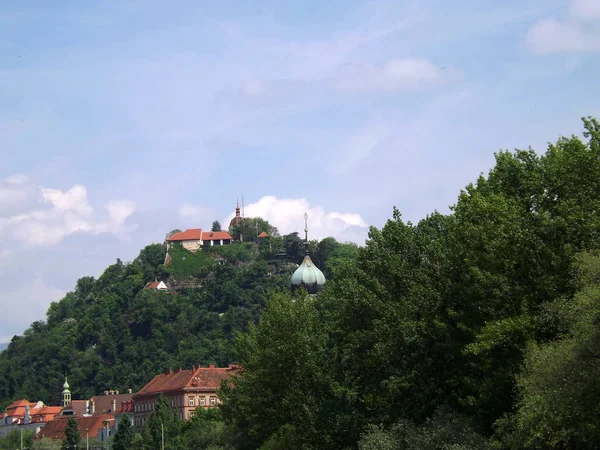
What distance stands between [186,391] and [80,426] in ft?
106

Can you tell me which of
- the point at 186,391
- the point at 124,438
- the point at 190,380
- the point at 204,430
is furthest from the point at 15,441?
the point at 204,430

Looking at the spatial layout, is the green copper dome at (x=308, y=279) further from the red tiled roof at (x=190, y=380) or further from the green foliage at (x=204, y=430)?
the green foliage at (x=204, y=430)

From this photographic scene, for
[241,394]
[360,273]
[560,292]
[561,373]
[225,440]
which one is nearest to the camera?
[561,373]

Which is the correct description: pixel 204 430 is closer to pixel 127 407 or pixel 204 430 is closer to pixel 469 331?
pixel 469 331

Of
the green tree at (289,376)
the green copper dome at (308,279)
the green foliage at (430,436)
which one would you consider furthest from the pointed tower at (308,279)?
the green foliage at (430,436)

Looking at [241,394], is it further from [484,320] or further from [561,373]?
[561,373]

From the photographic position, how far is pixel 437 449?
42.5m

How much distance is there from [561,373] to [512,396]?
21.1 ft

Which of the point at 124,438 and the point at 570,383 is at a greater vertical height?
the point at 124,438

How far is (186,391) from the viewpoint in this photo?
158250 millimetres

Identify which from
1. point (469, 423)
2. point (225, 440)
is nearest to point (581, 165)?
point (469, 423)

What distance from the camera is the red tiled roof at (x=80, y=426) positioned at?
584 feet

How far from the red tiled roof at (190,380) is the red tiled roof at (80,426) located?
42.5ft

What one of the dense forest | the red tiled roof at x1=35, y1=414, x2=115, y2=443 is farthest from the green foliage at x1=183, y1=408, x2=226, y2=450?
the red tiled roof at x1=35, y1=414, x2=115, y2=443
